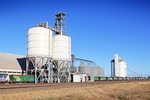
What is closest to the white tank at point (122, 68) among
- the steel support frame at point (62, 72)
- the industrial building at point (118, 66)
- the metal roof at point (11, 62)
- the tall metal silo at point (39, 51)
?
the industrial building at point (118, 66)

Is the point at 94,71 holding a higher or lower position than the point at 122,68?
lower

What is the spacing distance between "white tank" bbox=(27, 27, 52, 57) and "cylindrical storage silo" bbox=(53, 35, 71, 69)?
7.74m

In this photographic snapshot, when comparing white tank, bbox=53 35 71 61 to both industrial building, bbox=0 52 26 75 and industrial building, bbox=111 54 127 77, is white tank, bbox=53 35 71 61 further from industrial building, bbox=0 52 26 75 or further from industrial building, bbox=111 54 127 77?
industrial building, bbox=111 54 127 77

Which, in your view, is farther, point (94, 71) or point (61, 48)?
point (94, 71)

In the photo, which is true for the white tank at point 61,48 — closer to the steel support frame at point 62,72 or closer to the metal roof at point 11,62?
the steel support frame at point 62,72

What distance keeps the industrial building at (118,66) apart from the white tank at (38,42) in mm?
94827

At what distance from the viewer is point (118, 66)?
553 ft

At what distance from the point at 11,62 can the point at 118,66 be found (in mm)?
99562

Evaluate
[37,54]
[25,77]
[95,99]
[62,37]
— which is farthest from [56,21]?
[95,99]

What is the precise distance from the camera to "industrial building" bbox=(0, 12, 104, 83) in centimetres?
8019

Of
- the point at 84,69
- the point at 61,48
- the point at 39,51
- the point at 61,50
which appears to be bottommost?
the point at 84,69

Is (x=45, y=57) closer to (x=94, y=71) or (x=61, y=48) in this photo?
(x=61, y=48)

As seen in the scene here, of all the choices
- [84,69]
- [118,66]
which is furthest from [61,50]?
[118,66]

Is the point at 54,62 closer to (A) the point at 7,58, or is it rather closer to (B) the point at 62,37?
(B) the point at 62,37
